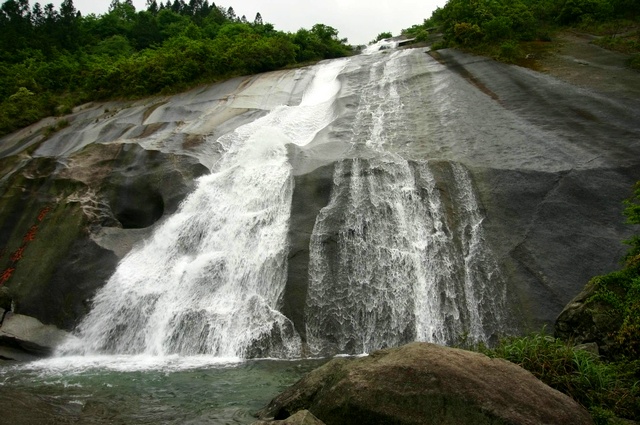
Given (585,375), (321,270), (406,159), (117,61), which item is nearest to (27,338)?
(321,270)

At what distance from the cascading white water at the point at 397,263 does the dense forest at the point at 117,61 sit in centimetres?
1912

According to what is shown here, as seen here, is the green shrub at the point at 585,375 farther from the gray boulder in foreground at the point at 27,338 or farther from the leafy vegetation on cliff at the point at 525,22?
the leafy vegetation on cliff at the point at 525,22

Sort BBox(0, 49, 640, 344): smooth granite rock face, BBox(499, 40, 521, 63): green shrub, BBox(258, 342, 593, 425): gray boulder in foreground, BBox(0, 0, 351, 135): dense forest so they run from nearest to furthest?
BBox(258, 342, 593, 425): gray boulder in foreground, BBox(0, 49, 640, 344): smooth granite rock face, BBox(499, 40, 521, 63): green shrub, BBox(0, 0, 351, 135): dense forest

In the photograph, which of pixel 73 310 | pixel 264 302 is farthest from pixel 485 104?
pixel 73 310

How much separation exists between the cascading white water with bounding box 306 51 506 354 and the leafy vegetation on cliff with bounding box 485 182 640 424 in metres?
4.16

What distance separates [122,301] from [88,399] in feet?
18.6

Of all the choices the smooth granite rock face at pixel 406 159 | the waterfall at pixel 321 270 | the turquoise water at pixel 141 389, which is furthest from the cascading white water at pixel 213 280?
the turquoise water at pixel 141 389

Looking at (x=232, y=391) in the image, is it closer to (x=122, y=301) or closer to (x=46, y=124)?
(x=122, y=301)

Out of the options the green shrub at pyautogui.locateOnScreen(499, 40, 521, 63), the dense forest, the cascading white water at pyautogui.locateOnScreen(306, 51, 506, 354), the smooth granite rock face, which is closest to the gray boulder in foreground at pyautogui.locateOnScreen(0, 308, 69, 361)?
the smooth granite rock face

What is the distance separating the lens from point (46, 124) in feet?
93.2

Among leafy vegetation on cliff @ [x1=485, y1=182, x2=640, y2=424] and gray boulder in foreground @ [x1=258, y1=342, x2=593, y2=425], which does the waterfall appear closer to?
leafy vegetation on cliff @ [x1=485, y1=182, x2=640, y2=424]

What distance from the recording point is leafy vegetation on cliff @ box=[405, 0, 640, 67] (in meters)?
24.5

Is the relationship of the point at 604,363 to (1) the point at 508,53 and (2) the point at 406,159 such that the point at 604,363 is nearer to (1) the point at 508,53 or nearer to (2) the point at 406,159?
(2) the point at 406,159

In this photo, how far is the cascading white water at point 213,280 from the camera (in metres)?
13.4
